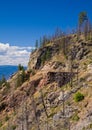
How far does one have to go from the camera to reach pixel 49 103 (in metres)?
133

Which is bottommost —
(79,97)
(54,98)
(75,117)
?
(75,117)

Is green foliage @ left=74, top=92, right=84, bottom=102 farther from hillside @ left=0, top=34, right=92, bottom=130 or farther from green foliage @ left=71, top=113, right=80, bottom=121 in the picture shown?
green foliage @ left=71, top=113, right=80, bottom=121

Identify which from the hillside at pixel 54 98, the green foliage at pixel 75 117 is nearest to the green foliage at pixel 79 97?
the hillside at pixel 54 98

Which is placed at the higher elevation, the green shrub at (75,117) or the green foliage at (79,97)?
the green foliage at (79,97)

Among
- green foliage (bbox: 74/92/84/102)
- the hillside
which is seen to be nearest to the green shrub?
the hillside

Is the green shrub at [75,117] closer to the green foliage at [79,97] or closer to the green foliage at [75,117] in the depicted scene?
the green foliage at [75,117]

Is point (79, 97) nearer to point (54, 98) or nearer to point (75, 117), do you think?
point (75, 117)

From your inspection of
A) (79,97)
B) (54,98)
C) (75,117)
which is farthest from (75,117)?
(54,98)

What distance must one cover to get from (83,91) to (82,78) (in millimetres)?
15853

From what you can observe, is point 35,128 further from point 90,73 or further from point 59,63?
point 59,63

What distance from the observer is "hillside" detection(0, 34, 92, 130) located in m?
110

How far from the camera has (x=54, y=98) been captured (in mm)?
134375

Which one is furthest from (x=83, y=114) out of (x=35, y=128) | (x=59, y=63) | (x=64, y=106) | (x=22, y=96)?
(x=59, y=63)

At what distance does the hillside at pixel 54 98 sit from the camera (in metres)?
110
